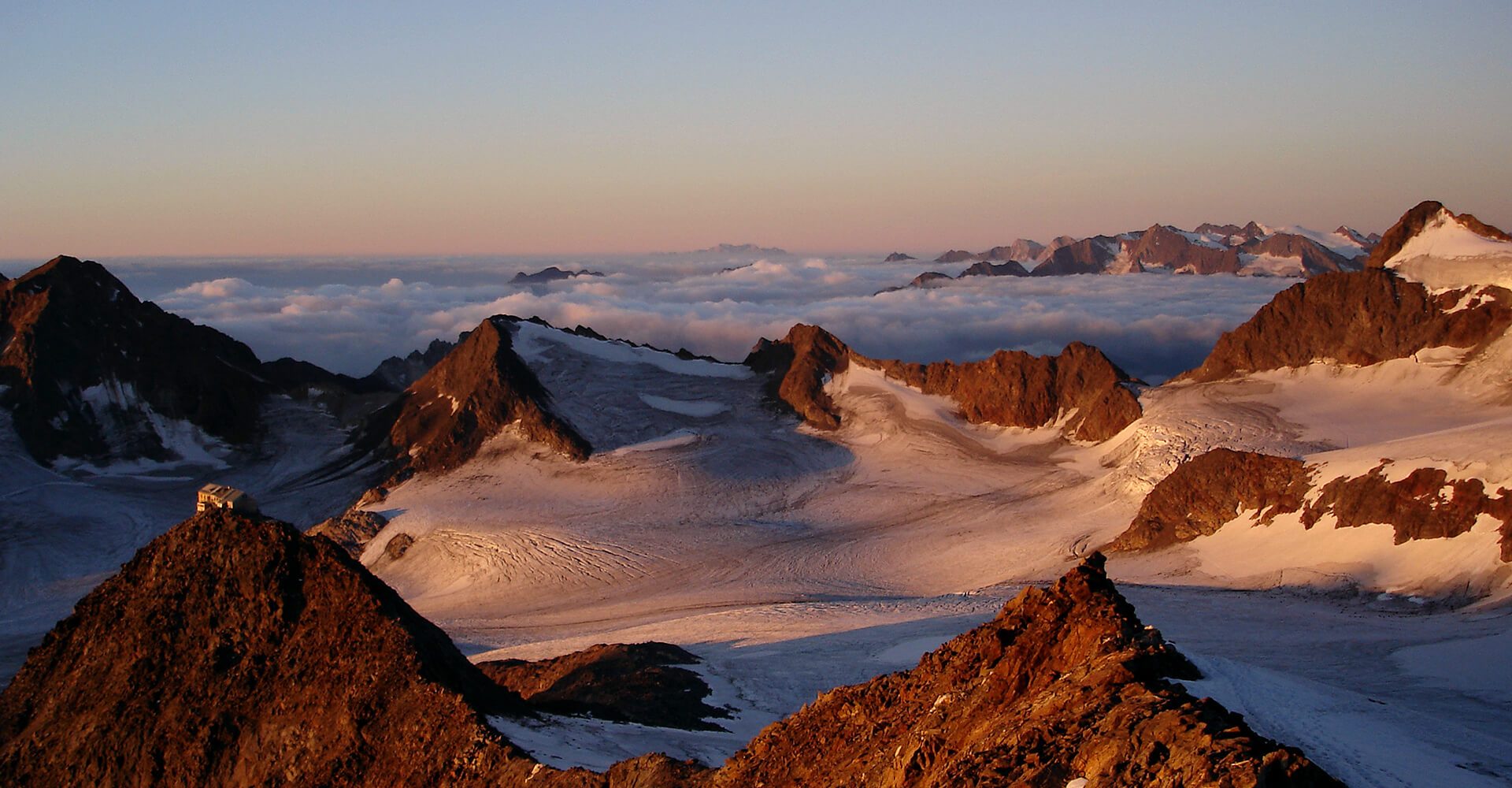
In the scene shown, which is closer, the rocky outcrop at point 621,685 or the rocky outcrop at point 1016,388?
the rocky outcrop at point 621,685

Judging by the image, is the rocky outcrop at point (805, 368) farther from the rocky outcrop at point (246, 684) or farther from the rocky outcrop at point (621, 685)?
the rocky outcrop at point (246, 684)

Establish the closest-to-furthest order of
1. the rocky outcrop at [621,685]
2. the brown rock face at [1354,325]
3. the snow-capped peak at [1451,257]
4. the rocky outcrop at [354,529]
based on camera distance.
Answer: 1. the rocky outcrop at [621,685]
2. the rocky outcrop at [354,529]
3. the brown rock face at [1354,325]
4. the snow-capped peak at [1451,257]

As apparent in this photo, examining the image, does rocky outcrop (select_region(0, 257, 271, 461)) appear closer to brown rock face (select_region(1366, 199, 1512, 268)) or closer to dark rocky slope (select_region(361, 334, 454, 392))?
dark rocky slope (select_region(361, 334, 454, 392))

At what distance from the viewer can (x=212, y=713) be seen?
2573 cm

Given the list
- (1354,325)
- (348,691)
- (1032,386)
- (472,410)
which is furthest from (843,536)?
(348,691)

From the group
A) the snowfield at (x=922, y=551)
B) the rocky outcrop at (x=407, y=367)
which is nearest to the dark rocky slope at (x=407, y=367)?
the rocky outcrop at (x=407, y=367)

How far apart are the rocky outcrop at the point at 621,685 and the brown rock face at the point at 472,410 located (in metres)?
38.5

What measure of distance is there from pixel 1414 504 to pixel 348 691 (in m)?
47.0

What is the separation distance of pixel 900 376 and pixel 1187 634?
50.3 meters

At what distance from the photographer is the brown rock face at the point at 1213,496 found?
63094 millimetres

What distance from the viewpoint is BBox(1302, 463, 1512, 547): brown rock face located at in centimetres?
5300

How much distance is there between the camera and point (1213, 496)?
65.1 m

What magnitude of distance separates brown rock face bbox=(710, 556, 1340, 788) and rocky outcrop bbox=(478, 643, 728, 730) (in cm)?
1038

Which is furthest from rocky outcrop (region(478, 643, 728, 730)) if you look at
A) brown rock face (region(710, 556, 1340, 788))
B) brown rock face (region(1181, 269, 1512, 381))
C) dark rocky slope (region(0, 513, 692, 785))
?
brown rock face (region(1181, 269, 1512, 381))
